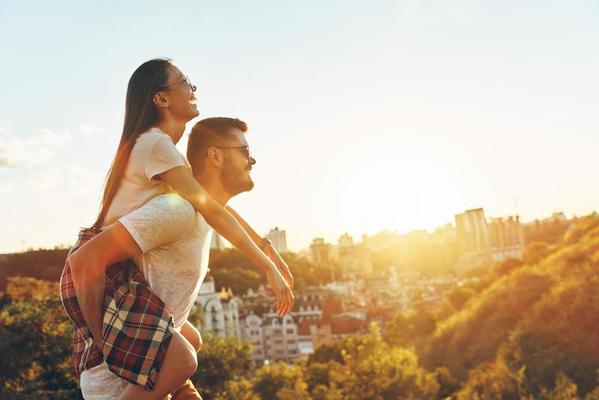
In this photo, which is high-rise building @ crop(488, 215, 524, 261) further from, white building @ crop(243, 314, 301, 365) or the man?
the man

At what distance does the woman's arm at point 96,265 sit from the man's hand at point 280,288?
0.43 meters

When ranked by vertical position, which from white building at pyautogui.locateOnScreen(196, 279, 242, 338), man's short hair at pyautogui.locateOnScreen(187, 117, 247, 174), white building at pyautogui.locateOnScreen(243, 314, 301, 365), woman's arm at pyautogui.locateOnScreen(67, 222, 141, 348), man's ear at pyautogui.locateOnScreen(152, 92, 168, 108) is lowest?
white building at pyautogui.locateOnScreen(243, 314, 301, 365)

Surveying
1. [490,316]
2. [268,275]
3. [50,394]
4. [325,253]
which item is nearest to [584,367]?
[490,316]

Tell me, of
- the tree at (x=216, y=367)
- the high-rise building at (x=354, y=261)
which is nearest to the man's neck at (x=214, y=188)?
the tree at (x=216, y=367)

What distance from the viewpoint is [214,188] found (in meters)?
2.06

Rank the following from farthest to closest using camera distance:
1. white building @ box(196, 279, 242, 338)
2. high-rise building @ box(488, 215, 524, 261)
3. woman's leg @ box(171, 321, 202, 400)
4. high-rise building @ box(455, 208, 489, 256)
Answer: high-rise building @ box(488, 215, 524, 261) → high-rise building @ box(455, 208, 489, 256) → white building @ box(196, 279, 242, 338) → woman's leg @ box(171, 321, 202, 400)

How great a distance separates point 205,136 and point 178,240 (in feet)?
1.50

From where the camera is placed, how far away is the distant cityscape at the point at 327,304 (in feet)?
149

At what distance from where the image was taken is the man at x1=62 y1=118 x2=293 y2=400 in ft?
5.50

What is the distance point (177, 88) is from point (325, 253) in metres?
108

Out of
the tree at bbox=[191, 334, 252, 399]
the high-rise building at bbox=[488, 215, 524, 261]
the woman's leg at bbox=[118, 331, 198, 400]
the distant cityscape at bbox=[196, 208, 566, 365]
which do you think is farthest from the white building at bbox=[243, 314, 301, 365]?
the high-rise building at bbox=[488, 215, 524, 261]

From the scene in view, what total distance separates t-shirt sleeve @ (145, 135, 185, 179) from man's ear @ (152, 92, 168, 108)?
21 cm

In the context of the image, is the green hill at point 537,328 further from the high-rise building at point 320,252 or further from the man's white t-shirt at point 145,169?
the high-rise building at point 320,252

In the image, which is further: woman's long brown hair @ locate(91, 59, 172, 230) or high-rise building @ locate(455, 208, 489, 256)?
high-rise building @ locate(455, 208, 489, 256)
